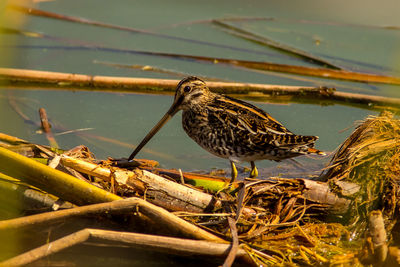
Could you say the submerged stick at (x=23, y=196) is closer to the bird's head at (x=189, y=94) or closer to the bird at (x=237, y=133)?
the bird at (x=237, y=133)

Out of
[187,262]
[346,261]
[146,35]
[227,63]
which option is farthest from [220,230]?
[146,35]

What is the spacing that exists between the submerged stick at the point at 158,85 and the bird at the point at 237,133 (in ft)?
4.04

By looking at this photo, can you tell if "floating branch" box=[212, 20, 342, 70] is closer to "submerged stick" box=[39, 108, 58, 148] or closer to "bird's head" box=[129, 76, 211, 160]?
"bird's head" box=[129, 76, 211, 160]

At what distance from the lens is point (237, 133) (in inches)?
166

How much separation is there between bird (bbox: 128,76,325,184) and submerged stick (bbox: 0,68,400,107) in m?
1.23

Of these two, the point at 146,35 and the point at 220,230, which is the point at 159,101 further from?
the point at 220,230

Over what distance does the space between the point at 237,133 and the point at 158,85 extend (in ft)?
5.64

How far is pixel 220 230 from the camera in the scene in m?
3.38

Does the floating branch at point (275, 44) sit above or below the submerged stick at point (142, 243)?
above

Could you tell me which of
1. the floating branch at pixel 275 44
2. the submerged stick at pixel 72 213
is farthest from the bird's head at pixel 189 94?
the floating branch at pixel 275 44

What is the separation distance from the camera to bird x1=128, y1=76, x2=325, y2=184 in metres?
4.17

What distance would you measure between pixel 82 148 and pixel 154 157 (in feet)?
3.45

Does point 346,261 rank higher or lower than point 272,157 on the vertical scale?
lower

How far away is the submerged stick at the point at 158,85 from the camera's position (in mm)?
A: 5631
